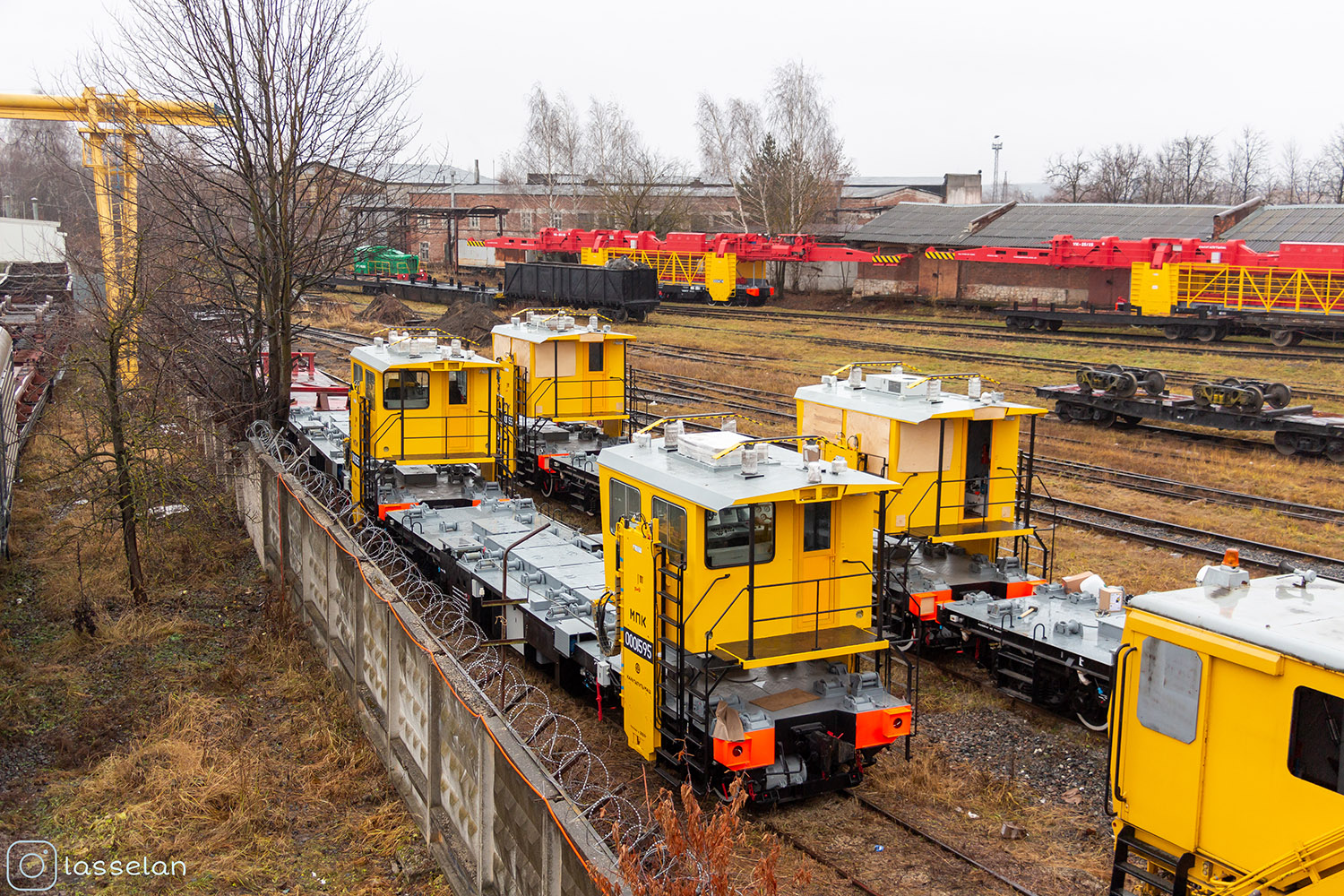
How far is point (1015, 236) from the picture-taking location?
51.3 meters

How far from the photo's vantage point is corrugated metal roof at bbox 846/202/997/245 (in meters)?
53.2

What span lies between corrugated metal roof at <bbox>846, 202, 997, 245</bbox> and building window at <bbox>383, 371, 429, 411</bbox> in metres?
40.2

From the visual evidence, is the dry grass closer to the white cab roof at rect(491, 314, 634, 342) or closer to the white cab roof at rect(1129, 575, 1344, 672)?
the white cab roof at rect(1129, 575, 1344, 672)

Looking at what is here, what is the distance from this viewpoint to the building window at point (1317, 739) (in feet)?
19.5

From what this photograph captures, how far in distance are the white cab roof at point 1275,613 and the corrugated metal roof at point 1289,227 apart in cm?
3954

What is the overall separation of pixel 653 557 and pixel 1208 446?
19.1m

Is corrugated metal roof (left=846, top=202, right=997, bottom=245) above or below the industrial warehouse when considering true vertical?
above

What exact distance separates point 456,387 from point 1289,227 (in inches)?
1529

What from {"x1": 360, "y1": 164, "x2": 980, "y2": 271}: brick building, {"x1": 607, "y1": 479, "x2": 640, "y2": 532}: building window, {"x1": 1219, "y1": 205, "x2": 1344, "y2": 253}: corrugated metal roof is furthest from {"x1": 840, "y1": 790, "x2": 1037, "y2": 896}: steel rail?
{"x1": 360, "y1": 164, "x2": 980, "y2": 271}: brick building

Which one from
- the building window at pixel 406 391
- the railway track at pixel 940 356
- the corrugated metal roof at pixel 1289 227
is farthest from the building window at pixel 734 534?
the corrugated metal roof at pixel 1289 227

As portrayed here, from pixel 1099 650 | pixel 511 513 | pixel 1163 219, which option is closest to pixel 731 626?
pixel 1099 650

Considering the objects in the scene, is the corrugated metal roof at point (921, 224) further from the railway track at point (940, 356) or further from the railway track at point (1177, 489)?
the railway track at point (1177, 489)

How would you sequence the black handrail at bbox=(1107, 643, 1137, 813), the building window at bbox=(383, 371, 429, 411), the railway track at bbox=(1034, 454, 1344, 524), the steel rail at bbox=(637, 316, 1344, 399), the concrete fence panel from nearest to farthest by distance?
the concrete fence panel < the black handrail at bbox=(1107, 643, 1137, 813) < the building window at bbox=(383, 371, 429, 411) < the railway track at bbox=(1034, 454, 1344, 524) < the steel rail at bbox=(637, 316, 1344, 399)

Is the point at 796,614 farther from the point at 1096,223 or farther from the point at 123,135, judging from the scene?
the point at 1096,223
